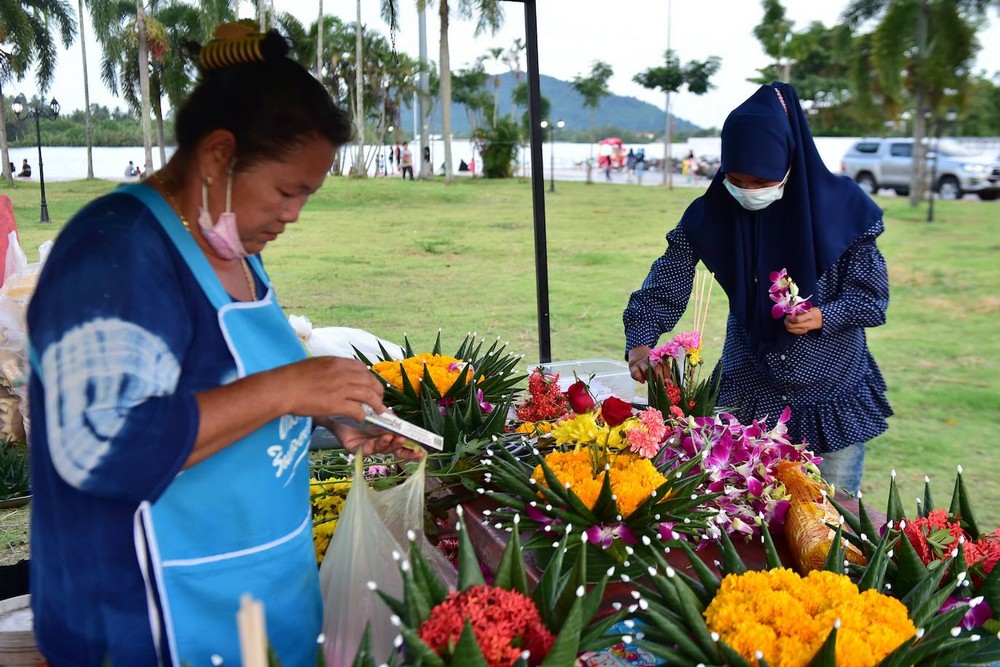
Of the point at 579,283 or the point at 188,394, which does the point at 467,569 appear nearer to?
the point at 188,394

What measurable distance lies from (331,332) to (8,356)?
56.1 inches

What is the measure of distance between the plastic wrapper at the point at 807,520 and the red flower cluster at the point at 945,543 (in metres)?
0.10

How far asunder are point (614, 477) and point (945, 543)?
0.58m

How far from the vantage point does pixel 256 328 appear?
3.98ft

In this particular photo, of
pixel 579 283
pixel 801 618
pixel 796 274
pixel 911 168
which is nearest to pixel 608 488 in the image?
pixel 801 618

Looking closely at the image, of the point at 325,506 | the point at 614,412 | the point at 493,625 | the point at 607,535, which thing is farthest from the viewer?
the point at 325,506

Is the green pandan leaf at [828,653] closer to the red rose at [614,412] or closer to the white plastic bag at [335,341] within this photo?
the red rose at [614,412]

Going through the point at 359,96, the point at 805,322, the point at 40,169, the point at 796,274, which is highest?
the point at 359,96

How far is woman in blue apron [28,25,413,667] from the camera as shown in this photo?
0.98 metres

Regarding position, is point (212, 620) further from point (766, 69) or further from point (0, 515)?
point (766, 69)

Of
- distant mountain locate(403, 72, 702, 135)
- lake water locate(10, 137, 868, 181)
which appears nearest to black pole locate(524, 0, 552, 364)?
lake water locate(10, 137, 868, 181)

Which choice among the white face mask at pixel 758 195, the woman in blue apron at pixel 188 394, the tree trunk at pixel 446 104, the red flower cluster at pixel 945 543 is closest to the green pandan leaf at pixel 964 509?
the red flower cluster at pixel 945 543

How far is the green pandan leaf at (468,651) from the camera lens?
0.98 metres

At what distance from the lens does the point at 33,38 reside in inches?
172
